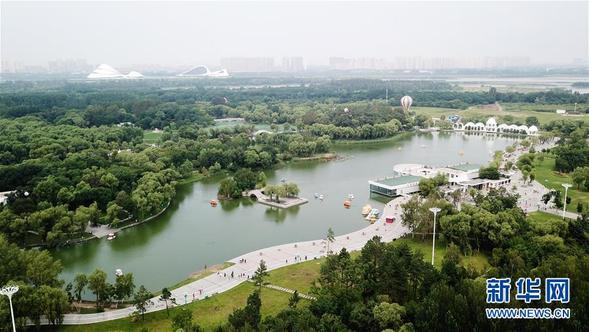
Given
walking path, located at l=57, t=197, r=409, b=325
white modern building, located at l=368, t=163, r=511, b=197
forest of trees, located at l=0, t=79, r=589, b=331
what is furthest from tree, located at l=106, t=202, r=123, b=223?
white modern building, located at l=368, t=163, r=511, b=197

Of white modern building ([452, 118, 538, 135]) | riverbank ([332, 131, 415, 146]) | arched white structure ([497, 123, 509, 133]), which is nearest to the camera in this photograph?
riverbank ([332, 131, 415, 146])

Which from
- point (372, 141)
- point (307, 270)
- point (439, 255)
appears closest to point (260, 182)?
point (307, 270)

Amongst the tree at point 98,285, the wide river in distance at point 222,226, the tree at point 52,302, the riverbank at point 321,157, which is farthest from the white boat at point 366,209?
the tree at point 52,302

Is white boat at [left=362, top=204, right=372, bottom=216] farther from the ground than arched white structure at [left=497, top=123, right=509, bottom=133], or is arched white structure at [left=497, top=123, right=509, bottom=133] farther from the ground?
arched white structure at [left=497, top=123, right=509, bottom=133]

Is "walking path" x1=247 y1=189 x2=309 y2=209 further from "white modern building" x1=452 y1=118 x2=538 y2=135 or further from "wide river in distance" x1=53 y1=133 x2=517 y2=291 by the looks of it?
"white modern building" x1=452 y1=118 x2=538 y2=135

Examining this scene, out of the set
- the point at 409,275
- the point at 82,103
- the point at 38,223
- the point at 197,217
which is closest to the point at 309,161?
the point at 197,217

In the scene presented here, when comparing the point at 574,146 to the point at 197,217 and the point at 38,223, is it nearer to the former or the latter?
the point at 197,217
